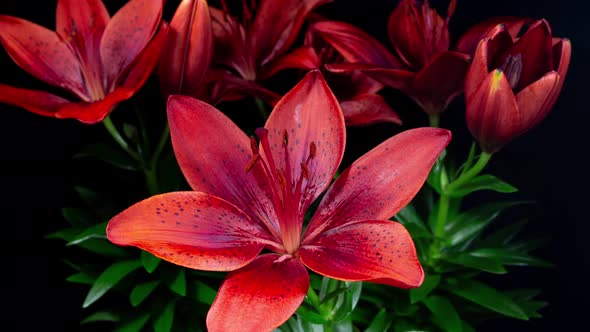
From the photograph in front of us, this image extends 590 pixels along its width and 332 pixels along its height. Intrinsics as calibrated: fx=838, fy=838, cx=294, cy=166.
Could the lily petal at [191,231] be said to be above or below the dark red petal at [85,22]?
below

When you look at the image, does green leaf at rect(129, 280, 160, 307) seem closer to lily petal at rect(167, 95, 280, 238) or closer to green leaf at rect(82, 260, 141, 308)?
green leaf at rect(82, 260, 141, 308)

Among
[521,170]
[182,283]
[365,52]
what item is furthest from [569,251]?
[182,283]

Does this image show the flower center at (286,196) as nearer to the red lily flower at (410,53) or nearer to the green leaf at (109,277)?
the red lily flower at (410,53)

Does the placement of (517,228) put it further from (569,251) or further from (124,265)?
(124,265)

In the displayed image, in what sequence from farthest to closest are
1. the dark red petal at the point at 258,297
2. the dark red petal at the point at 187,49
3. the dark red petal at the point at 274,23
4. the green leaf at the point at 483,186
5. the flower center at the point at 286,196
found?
the dark red petal at the point at 274,23, the green leaf at the point at 483,186, the dark red petal at the point at 187,49, the flower center at the point at 286,196, the dark red petal at the point at 258,297

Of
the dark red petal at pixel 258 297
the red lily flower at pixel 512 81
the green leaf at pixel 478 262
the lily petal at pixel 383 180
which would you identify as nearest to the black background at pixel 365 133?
the green leaf at pixel 478 262

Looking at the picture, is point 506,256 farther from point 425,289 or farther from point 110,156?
point 110,156

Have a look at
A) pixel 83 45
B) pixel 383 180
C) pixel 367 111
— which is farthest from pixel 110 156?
pixel 383 180
